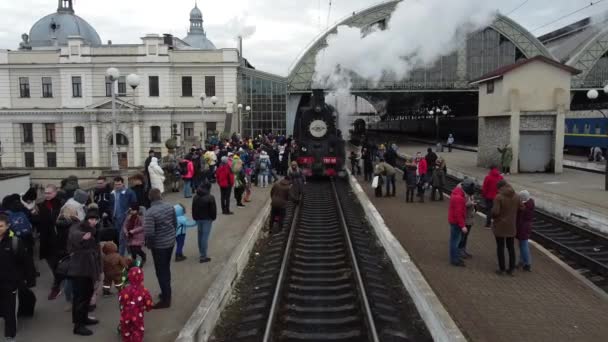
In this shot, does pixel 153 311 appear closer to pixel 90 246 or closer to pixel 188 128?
pixel 90 246

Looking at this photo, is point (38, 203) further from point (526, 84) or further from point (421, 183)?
point (526, 84)

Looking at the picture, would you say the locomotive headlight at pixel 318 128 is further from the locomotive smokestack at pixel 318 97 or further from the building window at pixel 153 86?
the building window at pixel 153 86

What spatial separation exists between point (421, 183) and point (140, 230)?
1181cm

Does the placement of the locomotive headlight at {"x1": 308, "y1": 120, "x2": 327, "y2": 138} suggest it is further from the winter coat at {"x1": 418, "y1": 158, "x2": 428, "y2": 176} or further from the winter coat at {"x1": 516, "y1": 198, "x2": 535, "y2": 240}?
the winter coat at {"x1": 516, "y1": 198, "x2": 535, "y2": 240}

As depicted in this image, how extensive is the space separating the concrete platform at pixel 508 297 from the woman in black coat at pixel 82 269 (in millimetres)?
4767

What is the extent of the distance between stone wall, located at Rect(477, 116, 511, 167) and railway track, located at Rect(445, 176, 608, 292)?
8.09 m

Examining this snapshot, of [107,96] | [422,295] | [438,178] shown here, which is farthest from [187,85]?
[422,295]

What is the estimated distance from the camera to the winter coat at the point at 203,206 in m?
9.28

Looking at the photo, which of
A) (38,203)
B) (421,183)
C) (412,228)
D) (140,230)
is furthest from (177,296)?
(421,183)

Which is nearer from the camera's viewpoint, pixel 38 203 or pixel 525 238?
pixel 38 203

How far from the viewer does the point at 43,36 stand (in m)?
55.2

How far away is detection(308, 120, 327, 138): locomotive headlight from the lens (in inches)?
885

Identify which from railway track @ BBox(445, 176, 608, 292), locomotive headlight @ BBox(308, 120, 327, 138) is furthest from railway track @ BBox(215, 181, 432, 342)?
locomotive headlight @ BBox(308, 120, 327, 138)

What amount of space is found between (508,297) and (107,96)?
38993 mm
